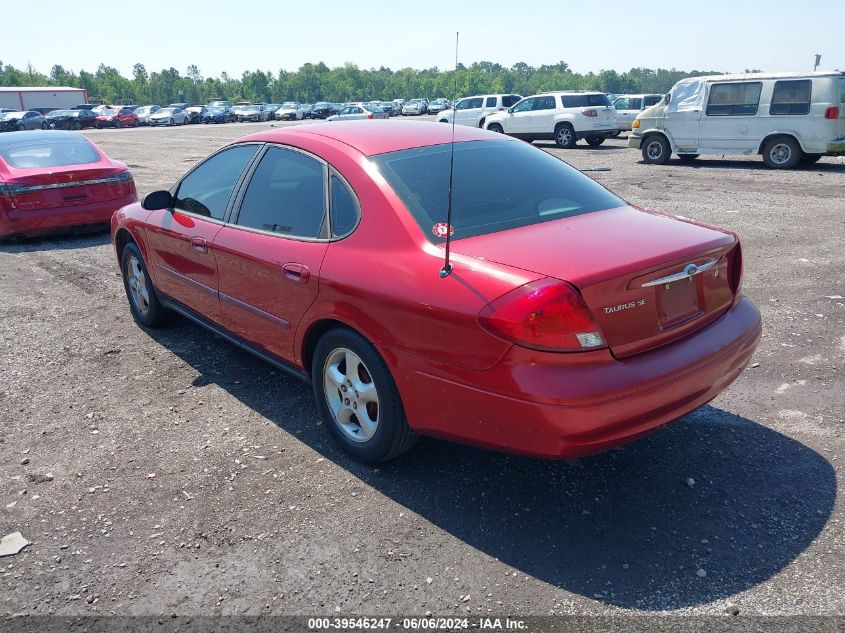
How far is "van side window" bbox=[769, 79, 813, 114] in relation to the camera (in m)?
14.6

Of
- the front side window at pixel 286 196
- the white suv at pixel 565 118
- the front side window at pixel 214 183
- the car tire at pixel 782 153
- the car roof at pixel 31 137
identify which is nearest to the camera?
the front side window at pixel 286 196

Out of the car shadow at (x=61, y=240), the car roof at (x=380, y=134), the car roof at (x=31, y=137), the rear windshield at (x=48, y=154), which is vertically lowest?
the car shadow at (x=61, y=240)

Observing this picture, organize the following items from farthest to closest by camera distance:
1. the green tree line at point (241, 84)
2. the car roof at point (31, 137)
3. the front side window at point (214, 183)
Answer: the green tree line at point (241, 84), the car roof at point (31, 137), the front side window at point (214, 183)

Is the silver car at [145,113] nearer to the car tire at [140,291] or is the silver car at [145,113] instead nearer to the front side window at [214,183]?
the car tire at [140,291]

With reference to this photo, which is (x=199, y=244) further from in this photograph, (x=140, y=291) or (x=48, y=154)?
(x=48, y=154)

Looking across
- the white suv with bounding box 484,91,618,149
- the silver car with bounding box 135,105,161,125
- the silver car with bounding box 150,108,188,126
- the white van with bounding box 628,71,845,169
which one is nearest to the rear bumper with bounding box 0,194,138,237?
the white van with bounding box 628,71,845,169

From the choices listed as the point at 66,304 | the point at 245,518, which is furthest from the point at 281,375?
the point at 66,304

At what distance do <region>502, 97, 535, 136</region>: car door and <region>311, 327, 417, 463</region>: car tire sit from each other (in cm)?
2056

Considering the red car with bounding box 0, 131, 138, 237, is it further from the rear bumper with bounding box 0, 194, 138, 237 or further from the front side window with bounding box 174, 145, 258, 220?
the front side window with bounding box 174, 145, 258, 220

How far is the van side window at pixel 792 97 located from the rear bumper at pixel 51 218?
13.4 metres

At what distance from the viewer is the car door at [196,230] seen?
4.46 metres

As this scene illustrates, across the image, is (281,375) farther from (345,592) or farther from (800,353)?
(800,353)

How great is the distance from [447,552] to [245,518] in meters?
0.97

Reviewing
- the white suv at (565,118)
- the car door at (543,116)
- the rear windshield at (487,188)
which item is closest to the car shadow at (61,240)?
the rear windshield at (487,188)
